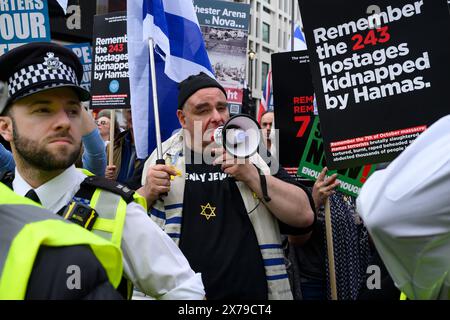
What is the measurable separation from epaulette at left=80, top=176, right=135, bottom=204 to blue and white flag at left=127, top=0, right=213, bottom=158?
188cm

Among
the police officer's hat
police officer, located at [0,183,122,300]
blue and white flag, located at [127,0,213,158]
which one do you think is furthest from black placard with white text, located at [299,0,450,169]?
police officer, located at [0,183,122,300]

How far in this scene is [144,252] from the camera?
6.58 ft

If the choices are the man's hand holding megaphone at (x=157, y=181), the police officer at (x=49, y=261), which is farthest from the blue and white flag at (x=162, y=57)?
→ the police officer at (x=49, y=261)

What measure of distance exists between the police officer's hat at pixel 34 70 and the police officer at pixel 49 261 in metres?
0.81

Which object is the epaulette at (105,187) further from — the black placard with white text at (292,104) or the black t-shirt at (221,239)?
the black placard with white text at (292,104)

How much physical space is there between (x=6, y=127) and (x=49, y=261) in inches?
42.1

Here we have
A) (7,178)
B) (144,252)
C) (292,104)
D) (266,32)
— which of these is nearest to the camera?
(144,252)

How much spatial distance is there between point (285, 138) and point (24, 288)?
3334 millimetres

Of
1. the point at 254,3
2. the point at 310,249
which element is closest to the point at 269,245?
the point at 310,249

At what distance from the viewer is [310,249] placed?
384 centimetres

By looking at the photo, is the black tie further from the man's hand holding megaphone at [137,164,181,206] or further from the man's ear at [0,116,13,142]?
the man's hand holding megaphone at [137,164,181,206]

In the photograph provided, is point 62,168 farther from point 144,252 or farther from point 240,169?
point 240,169

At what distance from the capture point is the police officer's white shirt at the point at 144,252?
1995 millimetres

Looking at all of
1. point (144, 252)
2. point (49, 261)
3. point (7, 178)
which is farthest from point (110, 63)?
point (49, 261)
